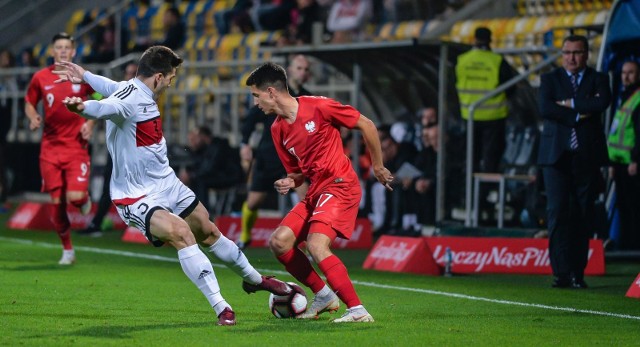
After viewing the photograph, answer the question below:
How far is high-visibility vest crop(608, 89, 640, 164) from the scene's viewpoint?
14.2m

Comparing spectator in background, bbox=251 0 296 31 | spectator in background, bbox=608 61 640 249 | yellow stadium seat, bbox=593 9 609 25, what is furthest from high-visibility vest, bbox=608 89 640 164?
spectator in background, bbox=251 0 296 31

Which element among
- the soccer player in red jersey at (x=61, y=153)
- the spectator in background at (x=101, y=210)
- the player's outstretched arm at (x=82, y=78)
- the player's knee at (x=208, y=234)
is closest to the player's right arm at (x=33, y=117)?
the soccer player in red jersey at (x=61, y=153)

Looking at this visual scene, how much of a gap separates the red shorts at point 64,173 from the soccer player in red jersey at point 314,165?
201 inches

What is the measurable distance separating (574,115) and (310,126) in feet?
12.0

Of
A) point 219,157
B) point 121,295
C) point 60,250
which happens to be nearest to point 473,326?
point 121,295

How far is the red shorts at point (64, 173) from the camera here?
13.7 meters

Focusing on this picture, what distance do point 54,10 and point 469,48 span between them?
60.0 ft

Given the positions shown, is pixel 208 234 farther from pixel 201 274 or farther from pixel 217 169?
pixel 217 169

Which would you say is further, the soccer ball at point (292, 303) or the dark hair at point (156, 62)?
the soccer ball at point (292, 303)

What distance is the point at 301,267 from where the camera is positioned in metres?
9.09

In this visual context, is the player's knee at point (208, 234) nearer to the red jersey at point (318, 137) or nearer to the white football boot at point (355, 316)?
the red jersey at point (318, 137)

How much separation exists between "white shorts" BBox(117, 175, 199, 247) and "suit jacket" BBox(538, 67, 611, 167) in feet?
13.1

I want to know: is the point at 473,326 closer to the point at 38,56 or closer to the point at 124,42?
the point at 124,42

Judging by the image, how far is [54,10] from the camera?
32969mm
